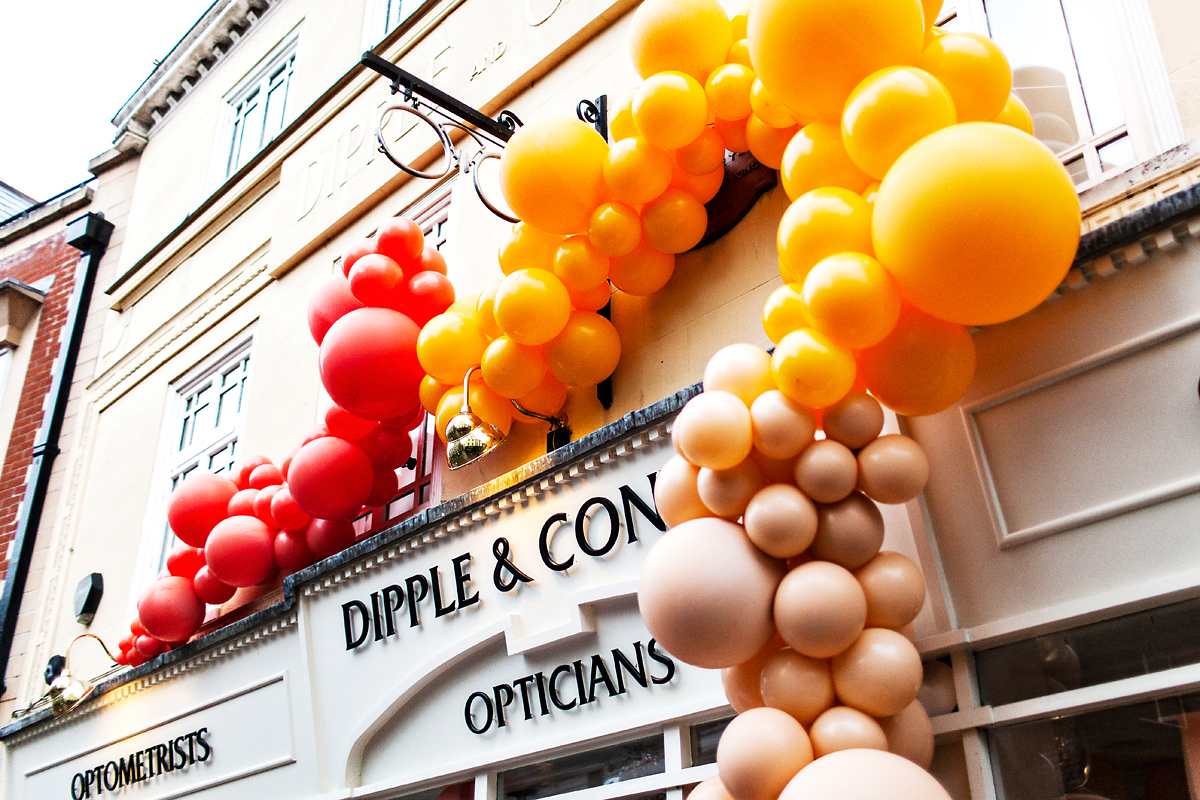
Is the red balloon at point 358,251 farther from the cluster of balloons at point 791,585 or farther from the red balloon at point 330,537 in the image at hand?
the cluster of balloons at point 791,585

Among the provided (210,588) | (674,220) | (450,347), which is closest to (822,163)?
(674,220)

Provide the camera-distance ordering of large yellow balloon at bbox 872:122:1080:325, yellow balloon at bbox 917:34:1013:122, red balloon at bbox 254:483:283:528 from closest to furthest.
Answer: large yellow balloon at bbox 872:122:1080:325 → yellow balloon at bbox 917:34:1013:122 → red balloon at bbox 254:483:283:528

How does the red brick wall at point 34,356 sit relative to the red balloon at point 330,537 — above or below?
above

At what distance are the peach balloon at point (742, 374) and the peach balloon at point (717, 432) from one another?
0.29ft

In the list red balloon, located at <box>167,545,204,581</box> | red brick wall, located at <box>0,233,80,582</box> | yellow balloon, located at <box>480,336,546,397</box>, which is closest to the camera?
yellow balloon, located at <box>480,336,546,397</box>

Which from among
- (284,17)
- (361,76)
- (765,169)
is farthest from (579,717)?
(284,17)

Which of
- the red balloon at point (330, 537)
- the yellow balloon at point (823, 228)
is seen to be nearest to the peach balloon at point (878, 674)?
the yellow balloon at point (823, 228)

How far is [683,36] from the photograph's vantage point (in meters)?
3.24

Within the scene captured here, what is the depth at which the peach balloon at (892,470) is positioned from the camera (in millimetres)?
2303

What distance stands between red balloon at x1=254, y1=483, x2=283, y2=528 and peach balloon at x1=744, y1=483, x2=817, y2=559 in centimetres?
336

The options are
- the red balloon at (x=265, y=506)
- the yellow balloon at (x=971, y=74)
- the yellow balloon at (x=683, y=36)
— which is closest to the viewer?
the yellow balloon at (x=971, y=74)

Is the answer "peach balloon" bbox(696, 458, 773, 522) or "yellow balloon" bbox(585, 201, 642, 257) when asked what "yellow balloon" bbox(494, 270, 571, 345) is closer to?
"yellow balloon" bbox(585, 201, 642, 257)

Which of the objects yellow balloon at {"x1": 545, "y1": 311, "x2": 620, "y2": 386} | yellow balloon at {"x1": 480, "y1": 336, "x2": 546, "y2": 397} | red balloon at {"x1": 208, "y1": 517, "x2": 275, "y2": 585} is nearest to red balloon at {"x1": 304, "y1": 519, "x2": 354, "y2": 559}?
red balloon at {"x1": 208, "y1": 517, "x2": 275, "y2": 585}

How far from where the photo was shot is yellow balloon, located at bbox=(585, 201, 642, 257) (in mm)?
3377
